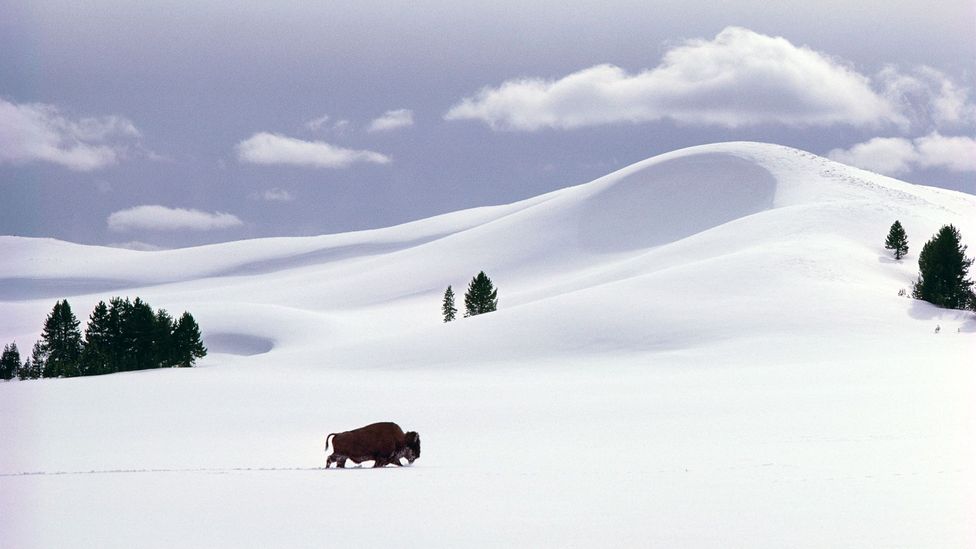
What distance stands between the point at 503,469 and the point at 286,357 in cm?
3792

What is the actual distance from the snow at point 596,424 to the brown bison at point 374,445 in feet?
2.19

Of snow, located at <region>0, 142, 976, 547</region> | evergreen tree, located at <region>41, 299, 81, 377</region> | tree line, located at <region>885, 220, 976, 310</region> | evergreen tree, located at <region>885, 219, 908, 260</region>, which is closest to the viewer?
snow, located at <region>0, 142, 976, 547</region>

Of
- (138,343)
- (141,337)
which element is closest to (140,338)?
(141,337)

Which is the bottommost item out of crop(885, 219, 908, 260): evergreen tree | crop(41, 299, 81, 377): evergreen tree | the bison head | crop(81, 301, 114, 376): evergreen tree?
the bison head

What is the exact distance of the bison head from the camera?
18156 mm

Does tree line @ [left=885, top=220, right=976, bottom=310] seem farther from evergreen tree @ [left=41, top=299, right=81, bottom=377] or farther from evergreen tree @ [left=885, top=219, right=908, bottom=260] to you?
evergreen tree @ [left=41, top=299, right=81, bottom=377]

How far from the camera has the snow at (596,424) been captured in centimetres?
1162

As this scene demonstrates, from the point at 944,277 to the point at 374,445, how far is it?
46.6 m

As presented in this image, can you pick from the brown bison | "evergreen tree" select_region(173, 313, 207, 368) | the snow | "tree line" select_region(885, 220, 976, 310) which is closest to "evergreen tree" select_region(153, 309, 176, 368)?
"evergreen tree" select_region(173, 313, 207, 368)

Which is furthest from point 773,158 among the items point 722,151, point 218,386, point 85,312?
point 218,386

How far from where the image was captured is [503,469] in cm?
1717

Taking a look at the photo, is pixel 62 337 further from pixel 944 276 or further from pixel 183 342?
pixel 944 276

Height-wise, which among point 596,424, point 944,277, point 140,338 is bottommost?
point 596,424

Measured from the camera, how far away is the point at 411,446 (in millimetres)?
18250
